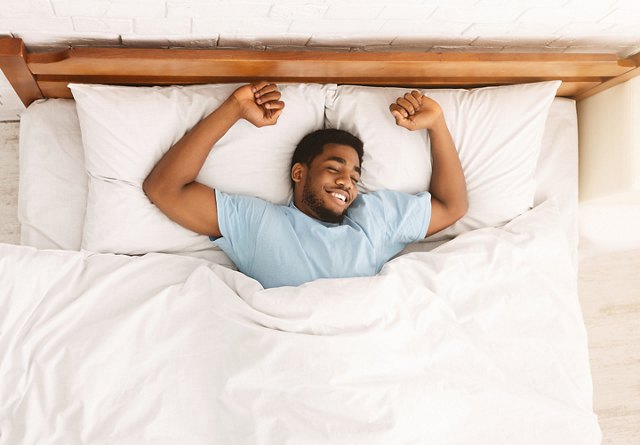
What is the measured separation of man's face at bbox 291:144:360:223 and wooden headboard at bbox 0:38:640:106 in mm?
229

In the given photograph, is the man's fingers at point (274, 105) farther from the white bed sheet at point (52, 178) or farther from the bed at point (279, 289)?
the white bed sheet at point (52, 178)

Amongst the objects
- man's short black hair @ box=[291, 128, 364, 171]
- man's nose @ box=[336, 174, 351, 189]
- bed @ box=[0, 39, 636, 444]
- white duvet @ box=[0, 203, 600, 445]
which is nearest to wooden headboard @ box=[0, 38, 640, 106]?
bed @ box=[0, 39, 636, 444]

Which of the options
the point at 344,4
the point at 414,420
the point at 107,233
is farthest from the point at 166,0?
the point at 414,420

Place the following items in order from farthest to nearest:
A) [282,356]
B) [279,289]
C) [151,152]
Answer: [151,152] → [279,289] → [282,356]

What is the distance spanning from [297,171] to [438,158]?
1.30 ft

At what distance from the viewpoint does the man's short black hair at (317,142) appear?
1601 mm

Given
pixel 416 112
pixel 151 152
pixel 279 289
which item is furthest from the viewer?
pixel 416 112

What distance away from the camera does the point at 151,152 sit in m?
1.53

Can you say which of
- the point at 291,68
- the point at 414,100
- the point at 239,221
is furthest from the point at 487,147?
the point at 239,221

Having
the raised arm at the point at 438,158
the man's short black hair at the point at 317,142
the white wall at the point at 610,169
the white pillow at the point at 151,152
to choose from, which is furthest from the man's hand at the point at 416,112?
the white wall at the point at 610,169

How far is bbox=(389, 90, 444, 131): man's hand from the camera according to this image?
5.32ft

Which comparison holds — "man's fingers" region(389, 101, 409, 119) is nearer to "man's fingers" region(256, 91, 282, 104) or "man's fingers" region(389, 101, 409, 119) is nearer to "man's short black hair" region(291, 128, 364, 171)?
"man's short black hair" region(291, 128, 364, 171)

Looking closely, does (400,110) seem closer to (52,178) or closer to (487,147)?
(487,147)

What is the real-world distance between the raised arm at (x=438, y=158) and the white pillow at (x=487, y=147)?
0.13ft
